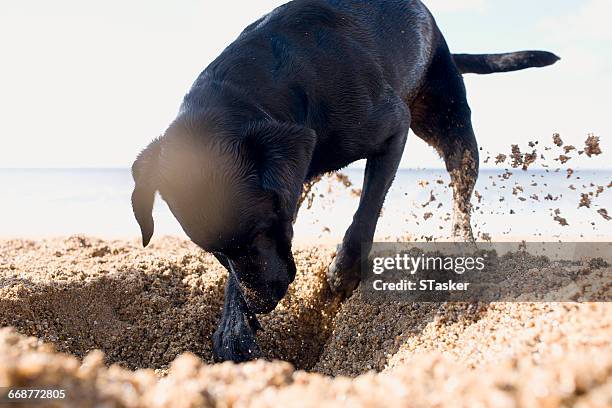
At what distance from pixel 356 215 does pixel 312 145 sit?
902 millimetres

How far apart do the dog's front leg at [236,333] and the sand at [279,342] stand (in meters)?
0.16

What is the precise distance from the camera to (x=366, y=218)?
366 cm

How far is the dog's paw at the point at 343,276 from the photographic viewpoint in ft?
12.1

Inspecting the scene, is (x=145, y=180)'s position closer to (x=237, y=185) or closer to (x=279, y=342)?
(x=237, y=185)

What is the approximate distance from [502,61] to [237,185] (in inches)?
136

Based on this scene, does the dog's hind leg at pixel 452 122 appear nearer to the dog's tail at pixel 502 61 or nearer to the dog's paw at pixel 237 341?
the dog's tail at pixel 502 61

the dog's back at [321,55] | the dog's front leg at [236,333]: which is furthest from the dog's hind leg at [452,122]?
the dog's front leg at [236,333]

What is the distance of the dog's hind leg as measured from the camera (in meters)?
4.98

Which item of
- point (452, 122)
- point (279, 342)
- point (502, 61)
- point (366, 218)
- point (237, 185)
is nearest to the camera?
point (237, 185)

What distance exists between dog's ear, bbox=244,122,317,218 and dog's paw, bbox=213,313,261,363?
101 cm

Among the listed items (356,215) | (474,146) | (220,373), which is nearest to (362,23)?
(356,215)

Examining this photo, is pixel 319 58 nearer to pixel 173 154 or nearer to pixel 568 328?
pixel 173 154

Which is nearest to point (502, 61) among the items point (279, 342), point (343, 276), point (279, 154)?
point (343, 276)

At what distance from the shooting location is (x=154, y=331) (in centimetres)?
378
